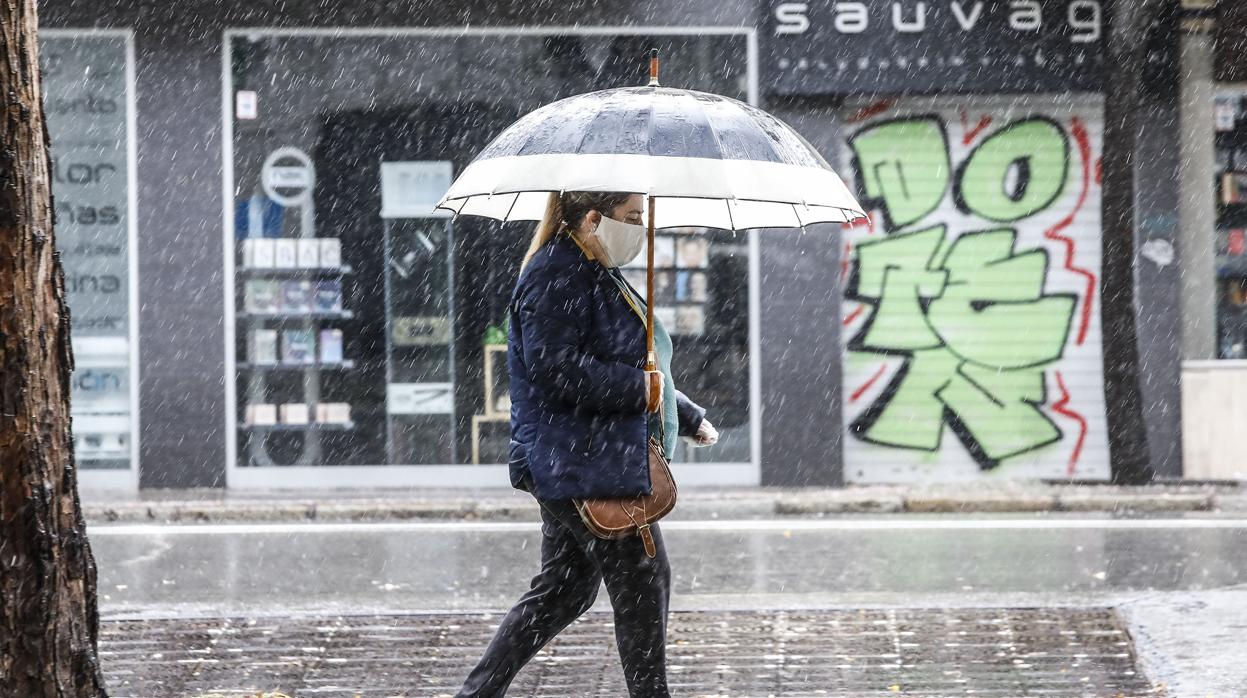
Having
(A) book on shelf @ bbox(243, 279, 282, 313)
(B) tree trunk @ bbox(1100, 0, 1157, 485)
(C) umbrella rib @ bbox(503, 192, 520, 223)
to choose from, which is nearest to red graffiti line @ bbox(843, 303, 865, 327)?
(B) tree trunk @ bbox(1100, 0, 1157, 485)

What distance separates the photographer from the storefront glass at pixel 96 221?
41.5 ft

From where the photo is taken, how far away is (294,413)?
12.9 meters

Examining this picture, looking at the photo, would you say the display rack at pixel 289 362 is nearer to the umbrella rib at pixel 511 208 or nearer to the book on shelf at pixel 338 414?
the book on shelf at pixel 338 414

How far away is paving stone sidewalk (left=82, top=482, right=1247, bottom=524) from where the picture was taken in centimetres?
1119

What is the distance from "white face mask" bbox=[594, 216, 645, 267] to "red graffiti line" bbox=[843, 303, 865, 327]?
8.28 metres

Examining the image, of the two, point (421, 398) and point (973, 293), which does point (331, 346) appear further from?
point (973, 293)

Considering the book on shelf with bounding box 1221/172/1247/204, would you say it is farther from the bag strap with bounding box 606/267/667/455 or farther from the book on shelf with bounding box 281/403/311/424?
the bag strap with bounding box 606/267/667/455

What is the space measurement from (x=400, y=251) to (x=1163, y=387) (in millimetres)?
6149

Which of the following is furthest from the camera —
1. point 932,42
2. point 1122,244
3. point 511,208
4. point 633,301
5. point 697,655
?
point 932,42

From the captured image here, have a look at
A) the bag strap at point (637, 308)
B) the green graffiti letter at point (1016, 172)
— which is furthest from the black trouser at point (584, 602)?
the green graffiti letter at point (1016, 172)

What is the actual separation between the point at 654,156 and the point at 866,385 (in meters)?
8.72

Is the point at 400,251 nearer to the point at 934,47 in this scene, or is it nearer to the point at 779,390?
the point at 779,390

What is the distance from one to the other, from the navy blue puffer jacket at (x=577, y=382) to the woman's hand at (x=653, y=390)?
3 cm

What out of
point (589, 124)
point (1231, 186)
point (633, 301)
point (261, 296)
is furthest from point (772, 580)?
point (1231, 186)
